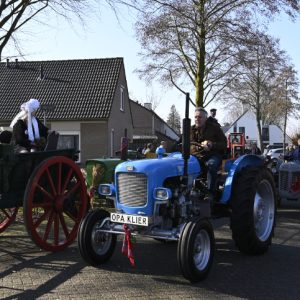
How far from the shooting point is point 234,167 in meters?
6.96

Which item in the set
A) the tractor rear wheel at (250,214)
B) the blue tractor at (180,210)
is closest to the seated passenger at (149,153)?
the tractor rear wheel at (250,214)

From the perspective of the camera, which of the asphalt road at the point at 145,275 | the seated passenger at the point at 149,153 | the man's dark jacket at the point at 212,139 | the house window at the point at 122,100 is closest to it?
the asphalt road at the point at 145,275

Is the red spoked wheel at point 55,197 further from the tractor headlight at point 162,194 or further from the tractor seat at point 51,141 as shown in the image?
the tractor headlight at point 162,194

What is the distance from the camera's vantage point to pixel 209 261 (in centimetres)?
578

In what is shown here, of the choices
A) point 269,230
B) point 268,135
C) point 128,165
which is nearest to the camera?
point 128,165

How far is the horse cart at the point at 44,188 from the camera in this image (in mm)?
6504

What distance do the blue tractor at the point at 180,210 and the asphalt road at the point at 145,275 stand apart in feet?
0.74

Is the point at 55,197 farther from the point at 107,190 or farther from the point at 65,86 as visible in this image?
the point at 65,86

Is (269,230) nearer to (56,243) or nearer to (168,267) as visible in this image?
(168,267)

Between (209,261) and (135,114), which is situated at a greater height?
(135,114)

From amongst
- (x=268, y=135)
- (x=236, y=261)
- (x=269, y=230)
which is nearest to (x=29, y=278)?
(x=236, y=261)

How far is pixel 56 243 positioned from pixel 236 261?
242cm

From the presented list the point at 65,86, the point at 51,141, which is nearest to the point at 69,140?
the point at 65,86

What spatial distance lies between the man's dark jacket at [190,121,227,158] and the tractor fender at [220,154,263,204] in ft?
0.76
